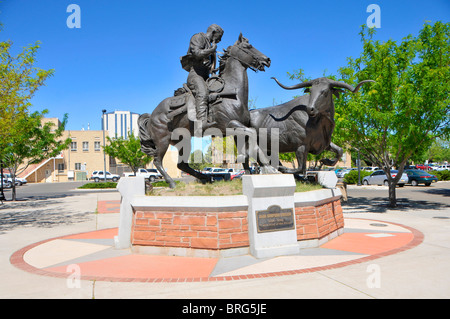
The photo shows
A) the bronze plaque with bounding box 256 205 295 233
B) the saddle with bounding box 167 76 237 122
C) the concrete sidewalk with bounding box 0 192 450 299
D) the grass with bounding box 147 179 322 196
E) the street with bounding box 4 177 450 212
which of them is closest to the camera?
the concrete sidewalk with bounding box 0 192 450 299

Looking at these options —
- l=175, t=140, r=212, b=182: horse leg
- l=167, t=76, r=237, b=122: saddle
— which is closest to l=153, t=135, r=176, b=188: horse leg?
l=175, t=140, r=212, b=182: horse leg

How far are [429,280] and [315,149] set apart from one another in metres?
4.07

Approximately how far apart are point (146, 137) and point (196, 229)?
3.35 m

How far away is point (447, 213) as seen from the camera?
39.7 ft

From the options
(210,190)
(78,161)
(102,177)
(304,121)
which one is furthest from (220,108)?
(78,161)

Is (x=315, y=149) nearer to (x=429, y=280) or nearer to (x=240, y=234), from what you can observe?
(x=240, y=234)

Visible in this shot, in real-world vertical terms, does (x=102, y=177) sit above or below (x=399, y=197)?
above

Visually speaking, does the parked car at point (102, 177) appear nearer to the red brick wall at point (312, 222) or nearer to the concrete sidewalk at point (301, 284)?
the concrete sidewalk at point (301, 284)

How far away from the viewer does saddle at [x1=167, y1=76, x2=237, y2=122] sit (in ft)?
25.3

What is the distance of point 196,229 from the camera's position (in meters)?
6.13

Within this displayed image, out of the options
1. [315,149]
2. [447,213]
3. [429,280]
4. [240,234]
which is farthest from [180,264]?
[447,213]

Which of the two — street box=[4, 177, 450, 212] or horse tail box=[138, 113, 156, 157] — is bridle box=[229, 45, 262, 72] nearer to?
horse tail box=[138, 113, 156, 157]

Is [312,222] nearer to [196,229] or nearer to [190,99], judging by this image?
[196,229]

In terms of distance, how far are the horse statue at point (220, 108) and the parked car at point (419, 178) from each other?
90.1ft
